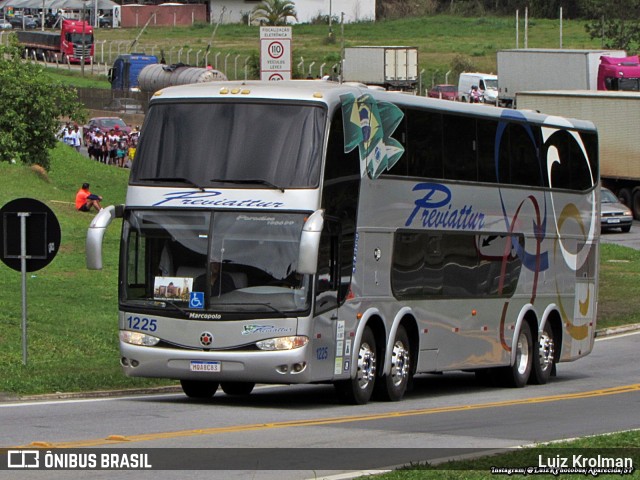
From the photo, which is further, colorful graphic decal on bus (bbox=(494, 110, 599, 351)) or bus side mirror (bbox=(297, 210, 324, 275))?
colorful graphic decal on bus (bbox=(494, 110, 599, 351))

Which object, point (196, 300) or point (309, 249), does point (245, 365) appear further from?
point (309, 249)

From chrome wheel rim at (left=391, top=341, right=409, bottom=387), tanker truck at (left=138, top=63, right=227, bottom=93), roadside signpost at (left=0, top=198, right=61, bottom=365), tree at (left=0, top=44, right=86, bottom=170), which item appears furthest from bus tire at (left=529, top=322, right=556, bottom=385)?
tanker truck at (left=138, top=63, right=227, bottom=93)

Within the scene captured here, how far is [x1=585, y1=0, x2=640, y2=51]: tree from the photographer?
96812mm

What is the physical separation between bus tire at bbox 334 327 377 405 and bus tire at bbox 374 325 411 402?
16.8 inches

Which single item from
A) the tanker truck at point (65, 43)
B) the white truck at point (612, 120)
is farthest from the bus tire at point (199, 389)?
the tanker truck at point (65, 43)

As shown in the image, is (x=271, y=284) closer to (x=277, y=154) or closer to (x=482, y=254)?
(x=277, y=154)

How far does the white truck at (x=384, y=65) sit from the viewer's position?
241 ft

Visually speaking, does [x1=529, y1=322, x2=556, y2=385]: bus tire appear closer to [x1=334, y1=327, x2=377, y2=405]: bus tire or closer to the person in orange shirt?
[x1=334, y1=327, x2=377, y2=405]: bus tire

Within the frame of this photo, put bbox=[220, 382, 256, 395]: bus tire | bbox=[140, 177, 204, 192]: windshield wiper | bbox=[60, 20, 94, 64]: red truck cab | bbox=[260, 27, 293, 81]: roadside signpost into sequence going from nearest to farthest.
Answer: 1. bbox=[140, 177, 204, 192]: windshield wiper
2. bbox=[220, 382, 256, 395]: bus tire
3. bbox=[260, 27, 293, 81]: roadside signpost
4. bbox=[60, 20, 94, 64]: red truck cab

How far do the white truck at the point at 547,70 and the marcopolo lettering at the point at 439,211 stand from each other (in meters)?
45.4

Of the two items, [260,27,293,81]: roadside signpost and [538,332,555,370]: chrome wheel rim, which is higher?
[260,27,293,81]: roadside signpost

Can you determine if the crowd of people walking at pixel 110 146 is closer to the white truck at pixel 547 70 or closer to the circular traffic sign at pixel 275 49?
the white truck at pixel 547 70

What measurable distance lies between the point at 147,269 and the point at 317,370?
7.70ft

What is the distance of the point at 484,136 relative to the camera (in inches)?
825
